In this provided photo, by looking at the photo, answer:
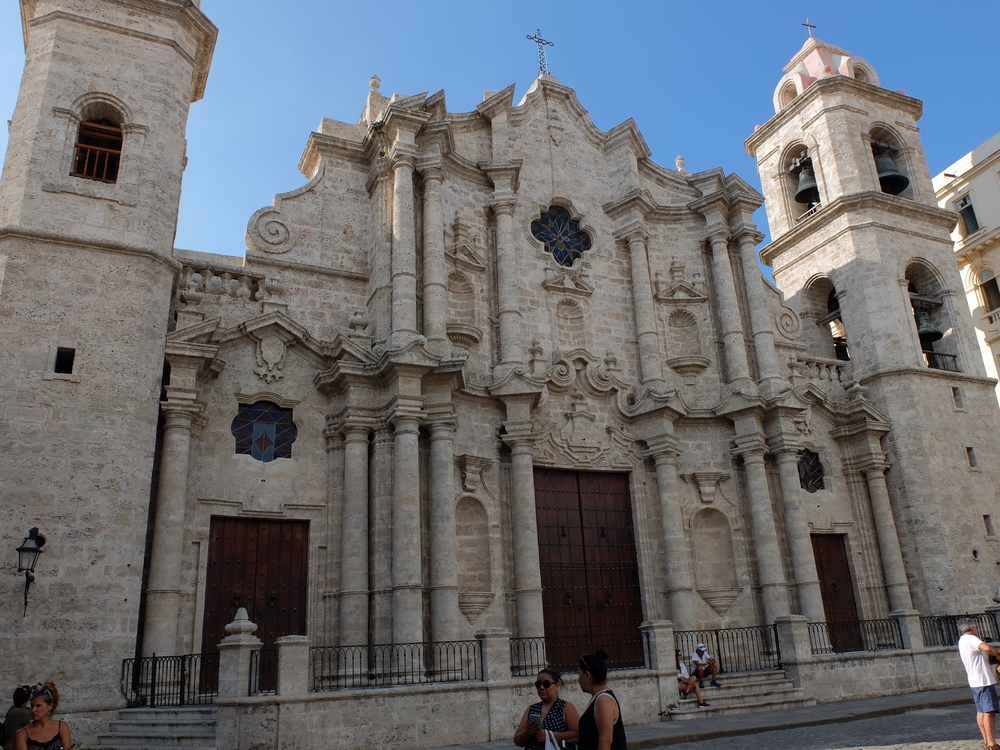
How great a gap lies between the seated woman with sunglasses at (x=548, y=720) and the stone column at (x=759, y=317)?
48.3ft

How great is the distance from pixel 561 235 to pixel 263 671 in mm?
A: 11582

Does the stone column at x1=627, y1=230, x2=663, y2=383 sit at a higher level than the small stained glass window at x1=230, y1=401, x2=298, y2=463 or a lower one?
higher

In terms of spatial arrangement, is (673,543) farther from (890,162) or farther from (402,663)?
(890,162)

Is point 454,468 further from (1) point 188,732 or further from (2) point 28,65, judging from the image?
(2) point 28,65

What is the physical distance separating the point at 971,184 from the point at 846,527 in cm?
1725

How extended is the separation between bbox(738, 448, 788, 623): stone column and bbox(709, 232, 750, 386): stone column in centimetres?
189

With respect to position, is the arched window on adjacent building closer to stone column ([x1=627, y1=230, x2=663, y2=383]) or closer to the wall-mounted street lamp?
stone column ([x1=627, y1=230, x2=663, y2=383])

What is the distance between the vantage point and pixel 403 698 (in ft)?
36.5

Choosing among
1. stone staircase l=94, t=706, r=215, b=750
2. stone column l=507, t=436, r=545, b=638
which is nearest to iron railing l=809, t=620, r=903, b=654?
stone column l=507, t=436, r=545, b=638

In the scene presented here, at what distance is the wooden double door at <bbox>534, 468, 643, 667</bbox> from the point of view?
52.3 feet

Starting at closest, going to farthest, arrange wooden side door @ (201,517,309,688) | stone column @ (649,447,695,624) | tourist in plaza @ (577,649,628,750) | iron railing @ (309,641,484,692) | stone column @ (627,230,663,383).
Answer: tourist in plaza @ (577,649,628,750) → iron railing @ (309,641,484,692) → wooden side door @ (201,517,309,688) → stone column @ (649,447,695,624) → stone column @ (627,230,663,383)

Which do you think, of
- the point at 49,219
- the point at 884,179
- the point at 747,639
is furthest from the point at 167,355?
the point at 884,179

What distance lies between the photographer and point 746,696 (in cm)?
1405

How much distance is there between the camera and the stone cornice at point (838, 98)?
23.1 meters
